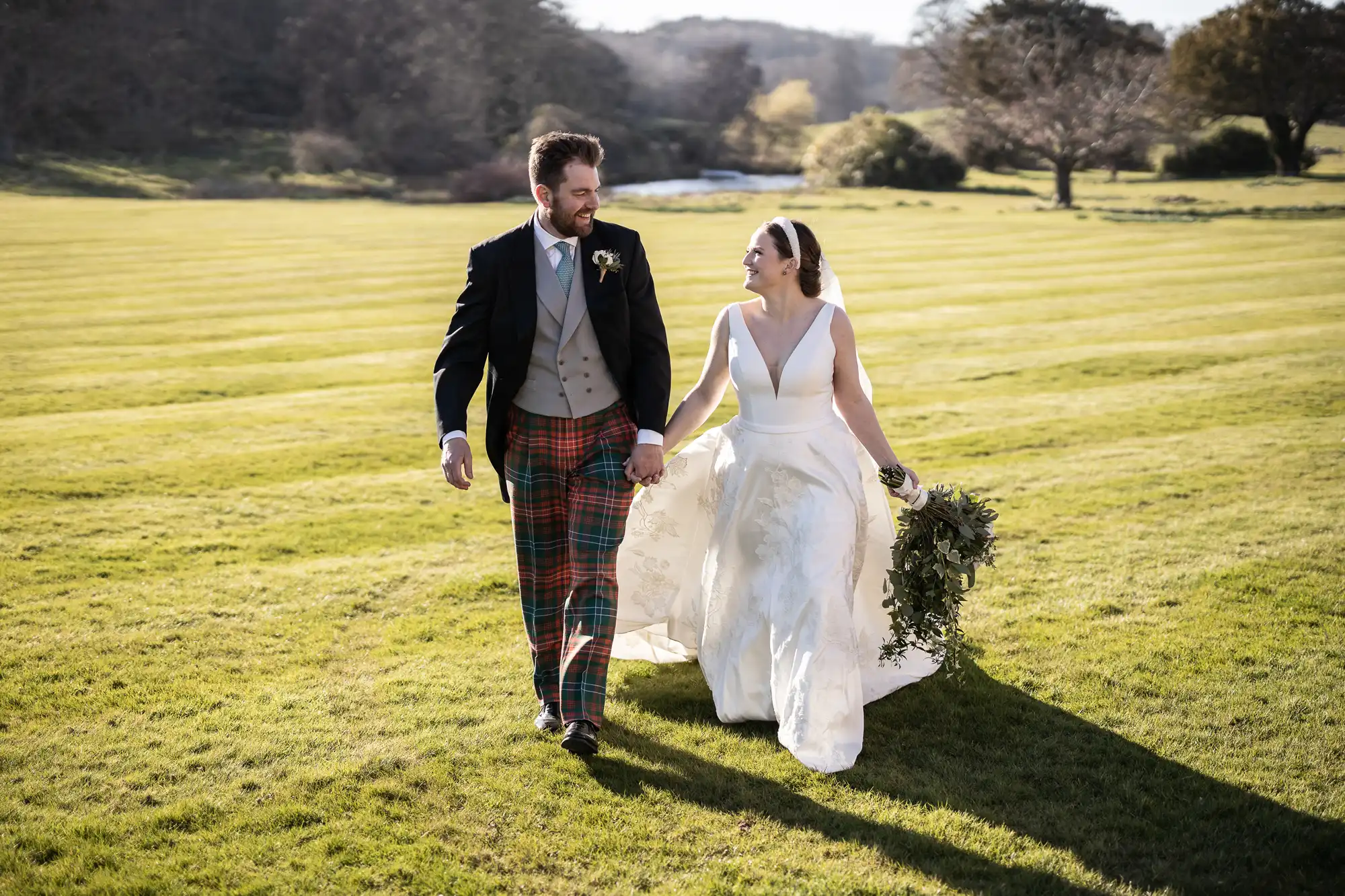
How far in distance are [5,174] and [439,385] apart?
163 ft

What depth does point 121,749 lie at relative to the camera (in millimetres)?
4637

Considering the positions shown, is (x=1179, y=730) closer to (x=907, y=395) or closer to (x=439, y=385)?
(x=439, y=385)

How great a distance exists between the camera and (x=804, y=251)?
4906 mm

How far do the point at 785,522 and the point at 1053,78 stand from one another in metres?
45.7

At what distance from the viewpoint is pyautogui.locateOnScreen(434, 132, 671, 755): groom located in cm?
446

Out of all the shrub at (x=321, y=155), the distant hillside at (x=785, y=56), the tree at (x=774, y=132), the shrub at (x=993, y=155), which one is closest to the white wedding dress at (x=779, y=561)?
the shrub at (x=993, y=155)

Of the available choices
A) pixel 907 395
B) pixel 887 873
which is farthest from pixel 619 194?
pixel 887 873

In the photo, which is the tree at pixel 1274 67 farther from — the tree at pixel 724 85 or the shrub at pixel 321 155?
the tree at pixel 724 85

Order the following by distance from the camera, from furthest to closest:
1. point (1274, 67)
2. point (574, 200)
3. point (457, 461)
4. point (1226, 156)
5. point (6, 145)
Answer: point (6, 145) < point (1226, 156) < point (1274, 67) < point (457, 461) < point (574, 200)

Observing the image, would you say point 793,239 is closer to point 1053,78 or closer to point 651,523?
point 651,523

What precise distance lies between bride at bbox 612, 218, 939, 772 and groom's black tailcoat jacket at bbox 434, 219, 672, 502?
1.19 feet

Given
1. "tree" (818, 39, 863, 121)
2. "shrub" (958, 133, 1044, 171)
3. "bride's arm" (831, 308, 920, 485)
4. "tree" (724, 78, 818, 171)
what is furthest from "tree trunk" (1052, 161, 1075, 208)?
"tree" (818, 39, 863, 121)

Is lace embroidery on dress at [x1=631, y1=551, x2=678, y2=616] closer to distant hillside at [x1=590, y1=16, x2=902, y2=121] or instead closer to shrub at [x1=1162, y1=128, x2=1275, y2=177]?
shrub at [x1=1162, y1=128, x2=1275, y2=177]

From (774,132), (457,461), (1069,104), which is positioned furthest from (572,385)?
(774,132)
